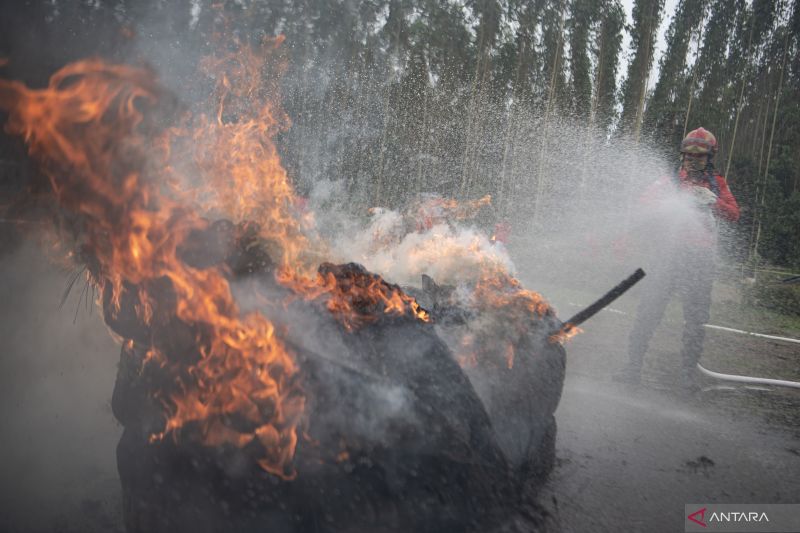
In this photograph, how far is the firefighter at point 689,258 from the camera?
4.83 metres

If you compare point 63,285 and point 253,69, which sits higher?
point 253,69

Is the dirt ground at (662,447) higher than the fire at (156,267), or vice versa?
the fire at (156,267)

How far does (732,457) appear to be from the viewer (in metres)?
3.28

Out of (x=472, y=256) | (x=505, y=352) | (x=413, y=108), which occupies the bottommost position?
(x=505, y=352)

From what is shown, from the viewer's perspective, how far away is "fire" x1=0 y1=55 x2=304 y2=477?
2123 mm

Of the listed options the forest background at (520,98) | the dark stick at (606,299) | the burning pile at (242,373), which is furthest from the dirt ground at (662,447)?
the forest background at (520,98)

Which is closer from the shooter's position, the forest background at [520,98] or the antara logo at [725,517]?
the antara logo at [725,517]

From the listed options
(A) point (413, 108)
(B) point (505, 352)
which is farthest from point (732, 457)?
(A) point (413, 108)

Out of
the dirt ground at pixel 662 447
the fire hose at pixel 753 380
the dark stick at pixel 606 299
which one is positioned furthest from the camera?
the fire hose at pixel 753 380

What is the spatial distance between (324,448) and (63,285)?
2.87m

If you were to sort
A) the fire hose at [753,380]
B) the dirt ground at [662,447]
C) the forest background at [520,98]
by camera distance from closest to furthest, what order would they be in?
1. the dirt ground at [662,447]
2. the fire hose at [753,380]
3. the forest background at [520,98]

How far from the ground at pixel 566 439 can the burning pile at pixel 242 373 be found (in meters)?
0.63

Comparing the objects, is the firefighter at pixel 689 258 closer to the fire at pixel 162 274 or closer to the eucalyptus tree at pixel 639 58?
the fire at pixel 162 274

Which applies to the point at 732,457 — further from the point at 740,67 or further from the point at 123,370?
the point at 740,67
